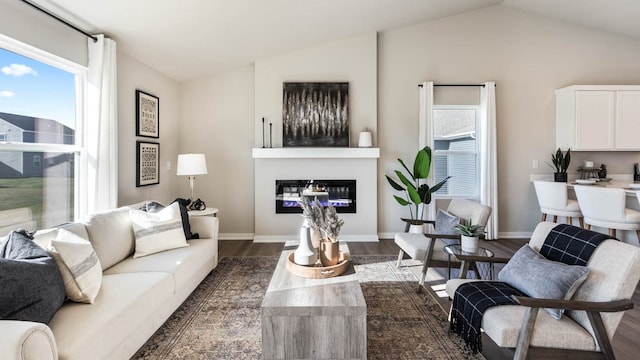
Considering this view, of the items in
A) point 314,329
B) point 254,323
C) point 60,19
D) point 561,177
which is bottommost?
point 254,323

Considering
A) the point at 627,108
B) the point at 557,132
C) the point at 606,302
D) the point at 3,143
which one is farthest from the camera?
the point at 557,132

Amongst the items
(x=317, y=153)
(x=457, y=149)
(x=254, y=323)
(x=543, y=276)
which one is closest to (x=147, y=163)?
(x=317, y=153)

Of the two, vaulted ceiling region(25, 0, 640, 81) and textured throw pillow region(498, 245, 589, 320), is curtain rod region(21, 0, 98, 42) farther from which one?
textured throw pillow region(498, 245, 589, 320)

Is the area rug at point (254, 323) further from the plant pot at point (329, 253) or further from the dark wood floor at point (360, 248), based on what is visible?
the plant pot at point (329, 253)

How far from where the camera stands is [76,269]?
1822 mm

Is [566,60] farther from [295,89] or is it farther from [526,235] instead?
[295,89]

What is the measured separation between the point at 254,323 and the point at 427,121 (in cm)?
378

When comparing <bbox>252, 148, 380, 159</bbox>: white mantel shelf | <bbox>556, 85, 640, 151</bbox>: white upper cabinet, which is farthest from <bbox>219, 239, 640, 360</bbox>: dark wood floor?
<bbox>556, 85, 640, 151</bbox>: white upper cabinet

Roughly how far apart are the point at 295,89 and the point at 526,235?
13.9 feet

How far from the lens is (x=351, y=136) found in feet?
15.9

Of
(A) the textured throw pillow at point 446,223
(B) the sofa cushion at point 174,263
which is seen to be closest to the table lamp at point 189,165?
(B) the sofa cushion at point 174,263

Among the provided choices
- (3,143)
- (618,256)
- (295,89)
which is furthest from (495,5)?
(3,143)

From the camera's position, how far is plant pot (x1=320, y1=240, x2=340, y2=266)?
92.4 inches

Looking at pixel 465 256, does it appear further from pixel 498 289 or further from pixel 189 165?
pixel 189 165
